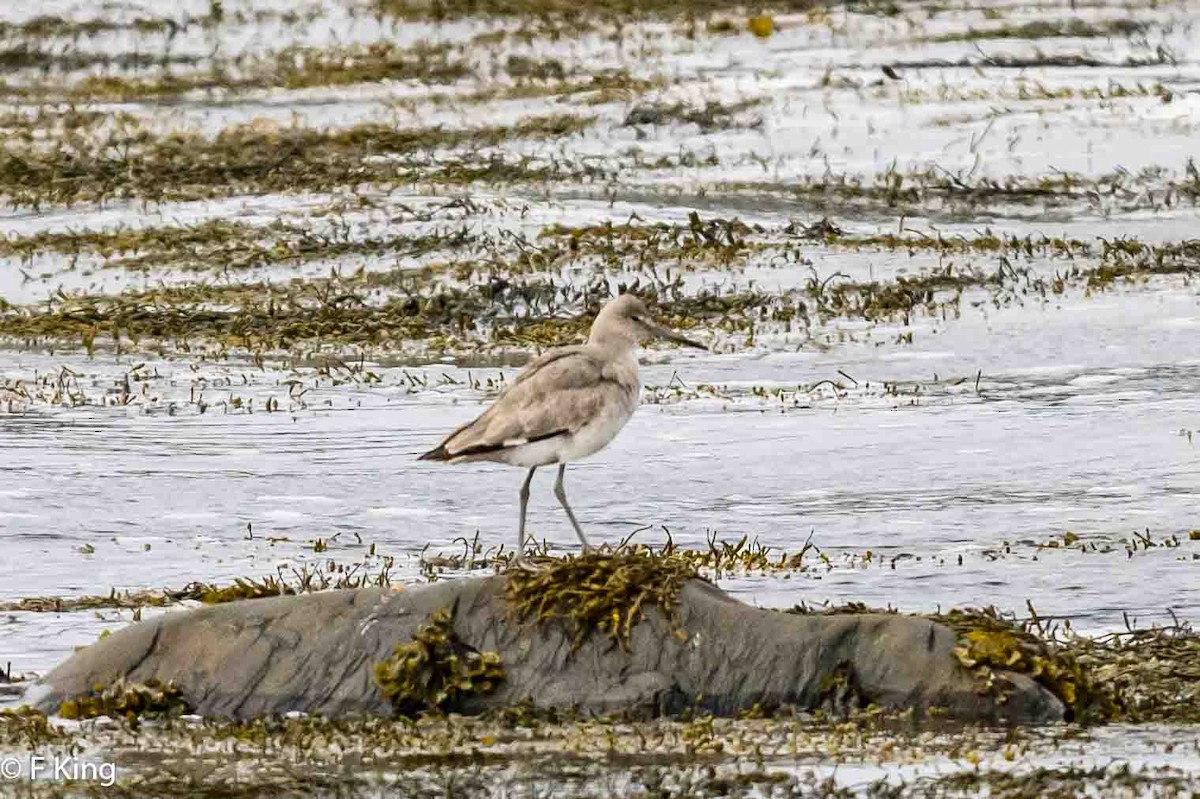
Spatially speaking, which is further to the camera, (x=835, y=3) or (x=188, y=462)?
(x=835, y=3)

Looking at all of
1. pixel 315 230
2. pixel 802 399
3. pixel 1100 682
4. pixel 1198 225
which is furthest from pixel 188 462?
pixel 1198 225

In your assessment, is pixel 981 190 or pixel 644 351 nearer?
pixel 644 351

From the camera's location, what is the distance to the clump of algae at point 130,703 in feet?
28.1

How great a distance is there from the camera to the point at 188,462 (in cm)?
1425

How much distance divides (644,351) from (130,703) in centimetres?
997

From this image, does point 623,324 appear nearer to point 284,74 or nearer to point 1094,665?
point 1094,665

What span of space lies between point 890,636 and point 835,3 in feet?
104

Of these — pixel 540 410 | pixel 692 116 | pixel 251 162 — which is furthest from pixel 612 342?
pixel 692 116

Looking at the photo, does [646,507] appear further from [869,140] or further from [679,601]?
[869,140]

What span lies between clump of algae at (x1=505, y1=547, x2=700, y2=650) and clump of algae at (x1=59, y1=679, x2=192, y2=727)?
1.25 m

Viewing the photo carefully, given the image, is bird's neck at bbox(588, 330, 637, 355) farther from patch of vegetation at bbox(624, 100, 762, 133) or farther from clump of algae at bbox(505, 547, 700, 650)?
patch of vegetation at bbox(624, 100, 762, 133)

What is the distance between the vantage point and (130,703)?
8.55m

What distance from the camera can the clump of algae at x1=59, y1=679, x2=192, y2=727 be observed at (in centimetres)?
855

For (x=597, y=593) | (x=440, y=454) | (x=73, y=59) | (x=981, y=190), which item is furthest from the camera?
(x=73, y=59)
